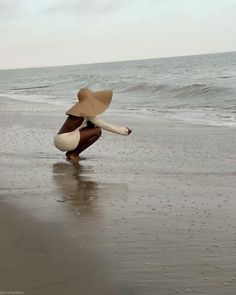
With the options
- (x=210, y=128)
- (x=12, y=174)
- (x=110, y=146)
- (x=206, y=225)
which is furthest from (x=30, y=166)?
(x=210, y=128)

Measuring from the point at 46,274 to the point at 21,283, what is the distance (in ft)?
0.56

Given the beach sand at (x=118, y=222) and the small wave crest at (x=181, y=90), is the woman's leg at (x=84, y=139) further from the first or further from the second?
the small wave crest at (x=181, y=90)

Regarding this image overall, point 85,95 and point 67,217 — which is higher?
point 85,95

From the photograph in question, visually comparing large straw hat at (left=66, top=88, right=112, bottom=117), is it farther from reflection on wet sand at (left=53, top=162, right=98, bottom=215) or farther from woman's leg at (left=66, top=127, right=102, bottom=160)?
reflection on wet sand at (left=53, top=162, right=98, bottom=215)

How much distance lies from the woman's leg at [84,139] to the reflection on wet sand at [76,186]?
0.39 m

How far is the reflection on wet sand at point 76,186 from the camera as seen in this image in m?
4.11

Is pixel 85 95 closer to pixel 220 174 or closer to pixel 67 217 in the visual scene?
pixel 220 174

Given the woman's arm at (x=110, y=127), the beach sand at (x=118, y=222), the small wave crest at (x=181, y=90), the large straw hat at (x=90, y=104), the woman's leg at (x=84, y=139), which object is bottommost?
the small wave crest at (x=181, y=90)

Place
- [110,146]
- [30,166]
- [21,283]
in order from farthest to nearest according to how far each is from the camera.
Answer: [110,146]
[30,166]
[21,283]

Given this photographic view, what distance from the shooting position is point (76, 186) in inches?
190

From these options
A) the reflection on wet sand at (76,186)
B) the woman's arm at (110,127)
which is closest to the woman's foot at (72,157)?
the reflection on wet sand at (76,186)

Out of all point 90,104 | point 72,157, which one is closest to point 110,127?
point 90,104

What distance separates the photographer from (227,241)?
3.30m

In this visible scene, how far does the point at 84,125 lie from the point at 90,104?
13.9 inches
